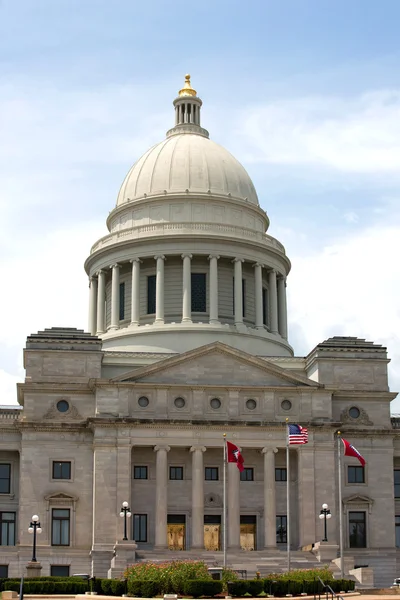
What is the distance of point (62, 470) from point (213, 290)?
19.2 meters

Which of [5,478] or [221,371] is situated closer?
[221,371]

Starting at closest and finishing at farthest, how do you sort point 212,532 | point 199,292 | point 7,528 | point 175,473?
point 212,532 < point 7,528 < point 175,473 < point 199,292

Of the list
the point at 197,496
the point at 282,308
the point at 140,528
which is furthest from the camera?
the point at 282,308

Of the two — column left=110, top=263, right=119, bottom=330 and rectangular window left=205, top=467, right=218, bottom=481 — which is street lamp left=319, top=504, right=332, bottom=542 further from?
column left=110, top=263, right=119, bottom=330

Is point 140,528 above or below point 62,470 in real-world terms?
below

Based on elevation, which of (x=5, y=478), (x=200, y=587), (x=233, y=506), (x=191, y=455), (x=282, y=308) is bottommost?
(x=200, y=587)

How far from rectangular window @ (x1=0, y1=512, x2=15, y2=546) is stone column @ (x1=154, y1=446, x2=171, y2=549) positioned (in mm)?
10204

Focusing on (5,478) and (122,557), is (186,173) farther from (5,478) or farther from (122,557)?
(122,557)

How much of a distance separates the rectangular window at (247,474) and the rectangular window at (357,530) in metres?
7.14

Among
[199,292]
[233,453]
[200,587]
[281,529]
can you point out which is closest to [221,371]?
[233,453]

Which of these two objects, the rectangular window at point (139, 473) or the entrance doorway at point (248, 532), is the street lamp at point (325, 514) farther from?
the rectangular window at point (139, 473)

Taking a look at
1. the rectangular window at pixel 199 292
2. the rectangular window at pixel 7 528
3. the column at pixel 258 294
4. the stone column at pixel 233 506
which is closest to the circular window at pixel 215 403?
the stone column at pixel 233 506

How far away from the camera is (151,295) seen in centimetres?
9606

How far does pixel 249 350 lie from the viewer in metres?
92.4
